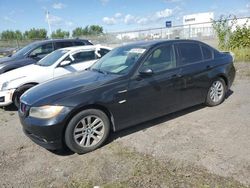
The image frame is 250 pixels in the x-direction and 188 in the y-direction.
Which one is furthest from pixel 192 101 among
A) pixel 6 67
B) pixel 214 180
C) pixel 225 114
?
pixel 6 67

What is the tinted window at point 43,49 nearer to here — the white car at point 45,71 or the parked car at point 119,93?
the white car at point 45,71

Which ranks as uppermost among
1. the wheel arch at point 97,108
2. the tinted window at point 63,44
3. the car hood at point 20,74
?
the tinted window at point 63,44

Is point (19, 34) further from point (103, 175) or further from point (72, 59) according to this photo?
point (103, 175)

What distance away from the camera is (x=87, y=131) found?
4.14 metres

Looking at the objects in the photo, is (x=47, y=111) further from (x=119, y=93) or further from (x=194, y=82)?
(x=194, y=82)

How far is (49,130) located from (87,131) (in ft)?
1.97

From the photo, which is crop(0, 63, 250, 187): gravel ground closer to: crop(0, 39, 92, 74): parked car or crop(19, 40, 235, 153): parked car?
crop(19, 40, 235, 153): parked car

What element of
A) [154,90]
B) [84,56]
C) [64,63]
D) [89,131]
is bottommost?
[89,131]

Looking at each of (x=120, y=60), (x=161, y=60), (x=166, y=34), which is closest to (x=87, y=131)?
(x=120, y=60)

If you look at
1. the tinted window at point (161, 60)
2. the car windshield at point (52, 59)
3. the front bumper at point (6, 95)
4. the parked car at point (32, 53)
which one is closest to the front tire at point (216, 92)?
the tinted window at point (161, 60)

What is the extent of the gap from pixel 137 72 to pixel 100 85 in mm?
713

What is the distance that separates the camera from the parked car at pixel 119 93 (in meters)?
3.93

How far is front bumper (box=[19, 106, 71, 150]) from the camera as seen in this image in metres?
3.82

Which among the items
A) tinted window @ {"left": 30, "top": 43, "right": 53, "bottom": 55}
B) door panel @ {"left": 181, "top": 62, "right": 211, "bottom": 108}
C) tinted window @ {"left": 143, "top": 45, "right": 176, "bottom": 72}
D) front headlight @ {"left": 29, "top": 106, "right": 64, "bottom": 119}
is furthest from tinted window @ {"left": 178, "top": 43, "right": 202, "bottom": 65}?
tinted window @ {"left": 30, "top": 43, "right": 53, "bottom": 55}
